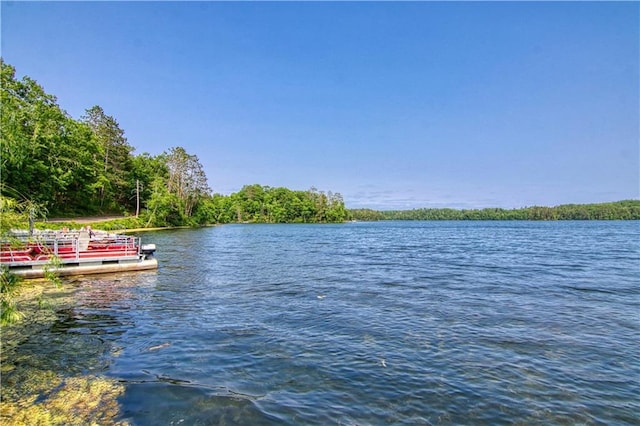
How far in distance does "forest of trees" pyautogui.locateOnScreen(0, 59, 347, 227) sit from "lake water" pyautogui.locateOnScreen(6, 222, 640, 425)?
447 centimetres

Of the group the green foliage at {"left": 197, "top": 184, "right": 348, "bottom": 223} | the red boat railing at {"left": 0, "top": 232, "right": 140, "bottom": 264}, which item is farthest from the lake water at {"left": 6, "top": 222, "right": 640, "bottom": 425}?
the green foliage at {"left": 197, "top": 184, "right": 348, "bottom": 223}

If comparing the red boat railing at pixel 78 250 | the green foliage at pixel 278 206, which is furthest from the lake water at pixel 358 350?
the green foliage at pixel 278 206

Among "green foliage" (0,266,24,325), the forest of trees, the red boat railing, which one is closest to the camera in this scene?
"green foliage" (0,266,24,325)

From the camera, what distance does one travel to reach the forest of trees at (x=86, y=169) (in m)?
39.9

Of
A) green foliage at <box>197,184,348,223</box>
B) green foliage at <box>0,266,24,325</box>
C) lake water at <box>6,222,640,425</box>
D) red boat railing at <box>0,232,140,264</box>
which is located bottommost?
lake water at <box>6,222,640,425</box>

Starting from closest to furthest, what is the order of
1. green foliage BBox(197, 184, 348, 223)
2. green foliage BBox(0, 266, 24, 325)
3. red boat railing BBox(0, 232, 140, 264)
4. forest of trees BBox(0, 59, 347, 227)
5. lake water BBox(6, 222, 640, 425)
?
green foliage BBox(0, 266, 24, 325) → lake water BBox(6, 222, 640, 425) → red boat railing BBox(0, 232, 140, 264) → forest of trees BBox(0, 59, 347, 227) → green foliage BBox(197, 184, 348, 223)

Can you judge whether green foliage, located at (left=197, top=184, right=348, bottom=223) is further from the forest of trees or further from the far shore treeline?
the forest of trees

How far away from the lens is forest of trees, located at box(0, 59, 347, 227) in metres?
39.9

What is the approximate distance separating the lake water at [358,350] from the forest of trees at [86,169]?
4472 mm

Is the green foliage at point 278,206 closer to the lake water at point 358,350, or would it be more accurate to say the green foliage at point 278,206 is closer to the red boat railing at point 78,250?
the red boat railing at point 78,250

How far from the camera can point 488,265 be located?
26.7 m

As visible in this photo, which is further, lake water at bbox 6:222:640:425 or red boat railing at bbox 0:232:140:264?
red boat railing at bbox 0:232:140:264

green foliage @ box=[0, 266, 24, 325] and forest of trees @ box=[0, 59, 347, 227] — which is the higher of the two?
forest of trees @ box=[0, 59, 347, 227]

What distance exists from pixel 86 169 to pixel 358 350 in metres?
61.4
